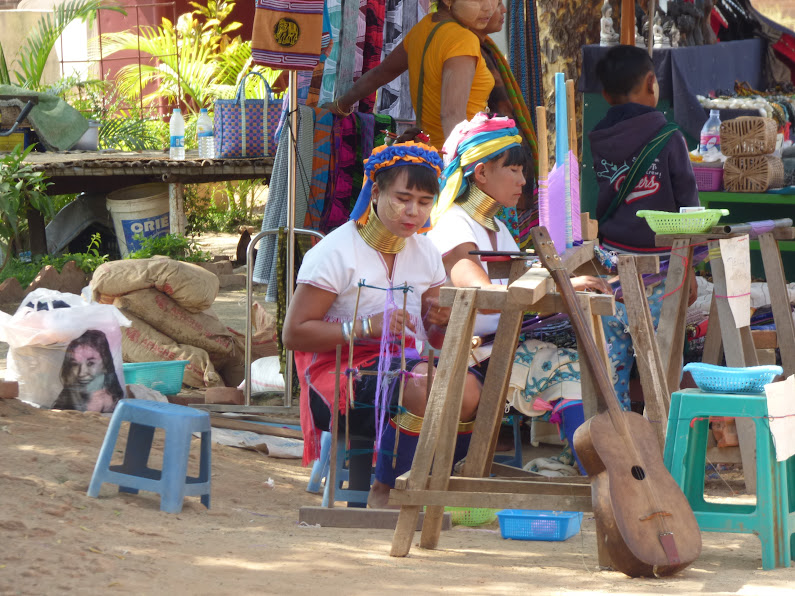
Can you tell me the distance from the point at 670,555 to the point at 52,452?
2.47 meters

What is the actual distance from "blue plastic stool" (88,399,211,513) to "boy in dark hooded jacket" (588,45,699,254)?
2050mm

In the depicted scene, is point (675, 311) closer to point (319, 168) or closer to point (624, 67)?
point (624, 67)

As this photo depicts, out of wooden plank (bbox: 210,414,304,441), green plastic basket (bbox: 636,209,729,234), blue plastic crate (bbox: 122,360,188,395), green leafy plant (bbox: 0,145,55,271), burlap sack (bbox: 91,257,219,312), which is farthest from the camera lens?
green leafy plant (bbox: 0,145,55,271)

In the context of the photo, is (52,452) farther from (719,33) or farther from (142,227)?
(719,33)

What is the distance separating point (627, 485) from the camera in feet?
10.2

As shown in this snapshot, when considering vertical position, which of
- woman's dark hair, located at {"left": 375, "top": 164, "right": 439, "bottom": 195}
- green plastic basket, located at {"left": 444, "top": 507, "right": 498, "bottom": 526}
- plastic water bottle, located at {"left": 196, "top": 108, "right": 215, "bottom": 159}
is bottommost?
green plastic basket, located at {"left": 444, "top": 507, "right": 498, "bottom": 526}

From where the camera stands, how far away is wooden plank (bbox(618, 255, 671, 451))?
13.1ft

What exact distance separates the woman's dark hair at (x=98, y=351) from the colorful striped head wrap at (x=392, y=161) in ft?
5.77

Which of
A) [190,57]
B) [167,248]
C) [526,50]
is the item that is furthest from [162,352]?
[190,57]

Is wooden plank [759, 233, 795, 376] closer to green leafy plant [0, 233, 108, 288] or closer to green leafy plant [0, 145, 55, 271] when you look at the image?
green leafy plant [0, 233, 108, 288]

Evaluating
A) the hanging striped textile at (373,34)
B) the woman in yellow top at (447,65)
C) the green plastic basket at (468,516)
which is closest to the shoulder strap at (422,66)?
the woman in yellow top at (447,65)

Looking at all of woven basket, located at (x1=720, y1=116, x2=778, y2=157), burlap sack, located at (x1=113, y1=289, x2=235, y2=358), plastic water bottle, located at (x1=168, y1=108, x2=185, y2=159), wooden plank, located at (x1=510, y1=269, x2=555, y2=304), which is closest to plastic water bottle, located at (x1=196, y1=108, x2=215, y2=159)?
plastic water bottle, located at (x1=168, y1=108, x2=185, y2=159)

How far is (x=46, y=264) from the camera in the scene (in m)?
9.63

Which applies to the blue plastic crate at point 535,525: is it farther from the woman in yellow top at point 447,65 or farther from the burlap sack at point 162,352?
the burlap sack at point 162,352
